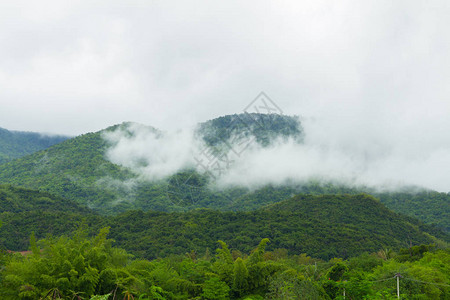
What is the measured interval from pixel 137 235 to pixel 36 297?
54.6 meters

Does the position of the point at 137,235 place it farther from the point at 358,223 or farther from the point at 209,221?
the point at 358,223

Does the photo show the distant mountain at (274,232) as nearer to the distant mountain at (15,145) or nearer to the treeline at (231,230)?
the treeline at (231,230)

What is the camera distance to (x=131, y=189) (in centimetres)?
12081

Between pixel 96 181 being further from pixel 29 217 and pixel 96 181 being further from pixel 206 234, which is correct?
pixel 206 234

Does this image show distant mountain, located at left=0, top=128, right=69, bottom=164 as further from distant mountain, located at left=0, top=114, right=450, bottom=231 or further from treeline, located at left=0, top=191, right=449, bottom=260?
treeline, located at left=0, top=191, right=449, bottom=260

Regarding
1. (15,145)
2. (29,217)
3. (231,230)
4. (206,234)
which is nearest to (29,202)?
(29,217)

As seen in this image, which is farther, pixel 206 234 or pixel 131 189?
pixel 131 189

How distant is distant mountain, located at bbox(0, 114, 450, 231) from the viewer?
109m

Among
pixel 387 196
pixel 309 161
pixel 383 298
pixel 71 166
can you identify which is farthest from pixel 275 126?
pixel 383 298

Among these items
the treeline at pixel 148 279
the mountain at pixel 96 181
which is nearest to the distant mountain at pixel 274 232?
the mountain at pixel 96 181

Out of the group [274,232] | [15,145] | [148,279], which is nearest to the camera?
[148,279]

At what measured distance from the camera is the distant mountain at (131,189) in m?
109

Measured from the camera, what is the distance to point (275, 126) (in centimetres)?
18725

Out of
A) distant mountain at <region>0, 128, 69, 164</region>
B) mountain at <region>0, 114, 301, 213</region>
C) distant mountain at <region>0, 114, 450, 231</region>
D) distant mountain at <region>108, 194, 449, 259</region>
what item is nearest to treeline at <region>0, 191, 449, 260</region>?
distant mountain at <region>108, 194, 449, 259</region>
